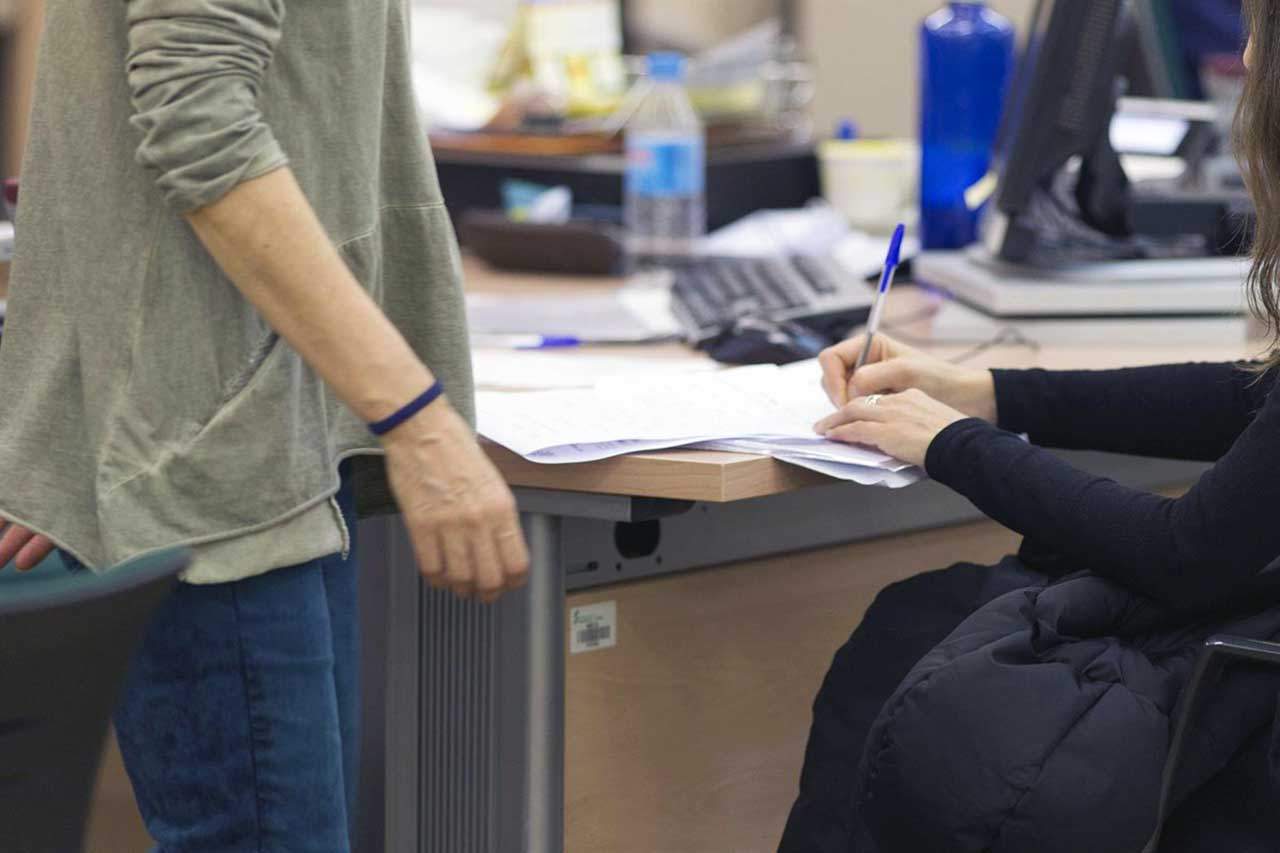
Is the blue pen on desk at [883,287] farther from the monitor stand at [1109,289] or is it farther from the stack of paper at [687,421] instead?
the monitor stand at [1109,289]

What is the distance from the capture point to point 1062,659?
108 cm

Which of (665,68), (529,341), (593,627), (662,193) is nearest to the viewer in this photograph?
(593,627)

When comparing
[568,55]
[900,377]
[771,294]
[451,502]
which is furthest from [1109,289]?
[568,55]

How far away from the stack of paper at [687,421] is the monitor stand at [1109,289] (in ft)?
1.22

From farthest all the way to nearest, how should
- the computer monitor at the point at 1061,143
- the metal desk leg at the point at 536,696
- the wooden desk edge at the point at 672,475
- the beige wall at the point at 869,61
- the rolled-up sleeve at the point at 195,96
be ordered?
the beige wall at the point at 869,61, the computer monitor at the point at 1061,143, the metal desk leg at the point at 536,696, the wooden desk edge at the point at 672,475, the rolled-up sleeve at the point at 195,96

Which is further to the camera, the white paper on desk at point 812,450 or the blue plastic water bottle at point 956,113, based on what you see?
the blue plastic water bottle at point 956,113

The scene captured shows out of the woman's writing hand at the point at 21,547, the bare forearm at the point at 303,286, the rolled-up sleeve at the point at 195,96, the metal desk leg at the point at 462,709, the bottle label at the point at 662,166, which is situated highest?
the rolled-up sleeve at the point at 195,96

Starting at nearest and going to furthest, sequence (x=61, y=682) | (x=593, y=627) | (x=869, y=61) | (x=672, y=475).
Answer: (x=61, y=682), (x=672, y=475), (x=593, y=627), (x=869, y=61)

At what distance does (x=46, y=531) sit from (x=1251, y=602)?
0.79 meters

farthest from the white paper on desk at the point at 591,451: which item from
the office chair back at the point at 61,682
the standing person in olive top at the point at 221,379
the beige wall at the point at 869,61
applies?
the beige wall at the point at 869,61

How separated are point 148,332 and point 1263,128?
29.2 inches

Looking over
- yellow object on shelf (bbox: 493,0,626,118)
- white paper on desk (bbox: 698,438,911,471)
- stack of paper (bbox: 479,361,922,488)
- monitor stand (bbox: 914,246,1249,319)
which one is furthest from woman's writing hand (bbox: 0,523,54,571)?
yellow object on shelf (bbox: 493,0,626,118)

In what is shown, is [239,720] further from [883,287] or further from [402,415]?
[883,287]

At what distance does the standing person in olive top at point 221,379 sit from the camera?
89 cm
